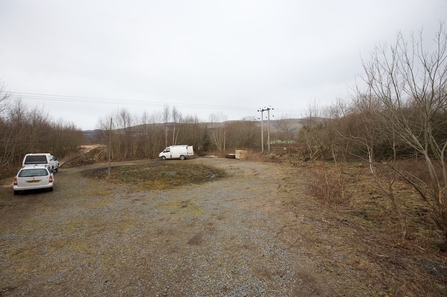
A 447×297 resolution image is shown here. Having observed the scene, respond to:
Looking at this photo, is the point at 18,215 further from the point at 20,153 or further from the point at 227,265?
the point at 20,153

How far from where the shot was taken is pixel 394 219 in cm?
621

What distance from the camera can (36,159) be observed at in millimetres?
15258

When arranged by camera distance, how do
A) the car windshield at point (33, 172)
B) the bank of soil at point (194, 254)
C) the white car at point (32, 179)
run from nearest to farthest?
the bank of soil at point (194, 254) < the white car at point (32, 179) < the car windshield at point (33, 172)

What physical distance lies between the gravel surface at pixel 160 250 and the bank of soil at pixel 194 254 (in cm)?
2

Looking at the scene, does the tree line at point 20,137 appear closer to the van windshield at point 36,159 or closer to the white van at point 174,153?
the van windshield at point 36,159

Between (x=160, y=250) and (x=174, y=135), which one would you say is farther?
(x=174, y=135)

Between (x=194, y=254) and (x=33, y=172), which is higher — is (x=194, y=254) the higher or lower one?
the lower one

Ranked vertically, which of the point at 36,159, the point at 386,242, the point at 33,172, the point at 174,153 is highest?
the point at 36,159

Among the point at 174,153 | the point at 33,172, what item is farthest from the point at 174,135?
the point at 33,172

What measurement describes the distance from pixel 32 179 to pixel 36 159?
7427 mm

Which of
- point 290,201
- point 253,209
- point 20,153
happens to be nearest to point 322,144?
point 290,201

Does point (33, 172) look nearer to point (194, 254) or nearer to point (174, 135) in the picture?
point (194, 254)

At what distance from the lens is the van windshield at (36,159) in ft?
48.9

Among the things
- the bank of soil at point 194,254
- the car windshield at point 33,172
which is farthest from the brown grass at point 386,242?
the car windshield at point 33,172
